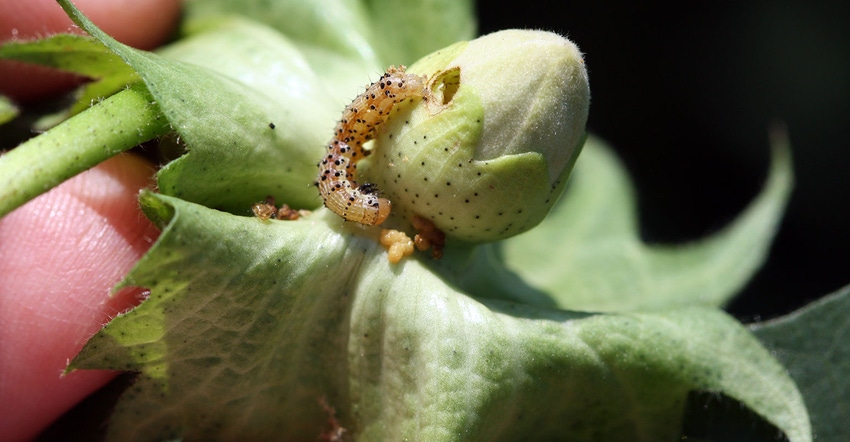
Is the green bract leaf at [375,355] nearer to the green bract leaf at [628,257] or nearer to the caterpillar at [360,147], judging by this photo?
the caterpillar at [360,147]

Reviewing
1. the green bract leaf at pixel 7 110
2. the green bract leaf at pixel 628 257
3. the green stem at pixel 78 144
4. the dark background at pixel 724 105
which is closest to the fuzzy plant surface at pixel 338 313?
the green stem at pixel 78 144

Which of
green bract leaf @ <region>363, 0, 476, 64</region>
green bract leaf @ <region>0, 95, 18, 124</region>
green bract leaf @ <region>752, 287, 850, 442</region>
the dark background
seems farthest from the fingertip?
the dark background

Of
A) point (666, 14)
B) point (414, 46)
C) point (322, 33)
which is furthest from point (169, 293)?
point (666, 14)

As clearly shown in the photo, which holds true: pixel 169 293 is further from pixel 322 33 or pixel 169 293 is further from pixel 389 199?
pixel 322 33

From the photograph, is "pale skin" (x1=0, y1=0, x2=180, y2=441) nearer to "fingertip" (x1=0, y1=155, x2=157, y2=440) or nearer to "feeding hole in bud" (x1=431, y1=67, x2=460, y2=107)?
"fingertip" (x1=0, y1=155, x2=157, y2=440)

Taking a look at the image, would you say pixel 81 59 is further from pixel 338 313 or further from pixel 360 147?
pixel 338 313
